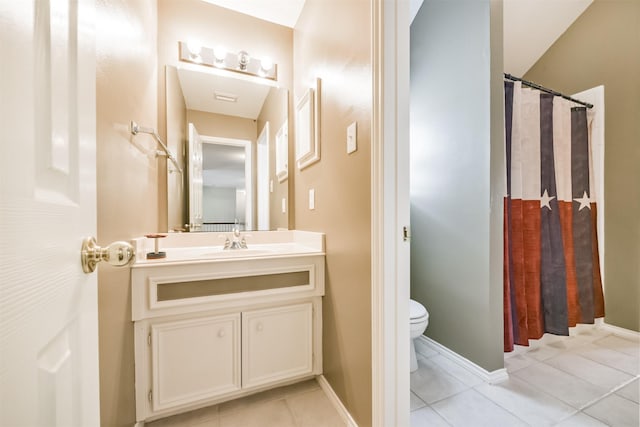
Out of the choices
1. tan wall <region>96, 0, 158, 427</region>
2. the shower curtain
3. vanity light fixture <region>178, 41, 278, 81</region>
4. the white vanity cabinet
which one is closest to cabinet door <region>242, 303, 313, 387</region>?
the white vanity cabinet

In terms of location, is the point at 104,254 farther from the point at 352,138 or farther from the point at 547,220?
the point at 547,220

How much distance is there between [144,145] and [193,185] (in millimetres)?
543

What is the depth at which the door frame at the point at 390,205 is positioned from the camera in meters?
0.97

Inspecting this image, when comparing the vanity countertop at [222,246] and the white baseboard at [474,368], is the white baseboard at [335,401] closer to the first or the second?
the vanity countertop at [222,246]

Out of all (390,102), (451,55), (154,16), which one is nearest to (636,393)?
(390,102)

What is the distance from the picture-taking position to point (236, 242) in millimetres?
1723

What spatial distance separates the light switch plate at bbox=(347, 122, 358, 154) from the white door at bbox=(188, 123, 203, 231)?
1148 millimetres

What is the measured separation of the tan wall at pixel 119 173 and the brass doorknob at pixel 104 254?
15.0 inches

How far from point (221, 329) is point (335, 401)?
2.28ft

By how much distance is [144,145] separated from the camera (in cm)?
126

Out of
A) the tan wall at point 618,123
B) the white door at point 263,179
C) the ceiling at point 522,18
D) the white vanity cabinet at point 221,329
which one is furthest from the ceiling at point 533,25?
the white vanity cabinet at point 221,329

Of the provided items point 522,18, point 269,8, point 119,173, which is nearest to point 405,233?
point 119,173

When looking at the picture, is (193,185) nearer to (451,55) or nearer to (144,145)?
(144,145)

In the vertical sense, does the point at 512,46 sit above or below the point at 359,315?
above
